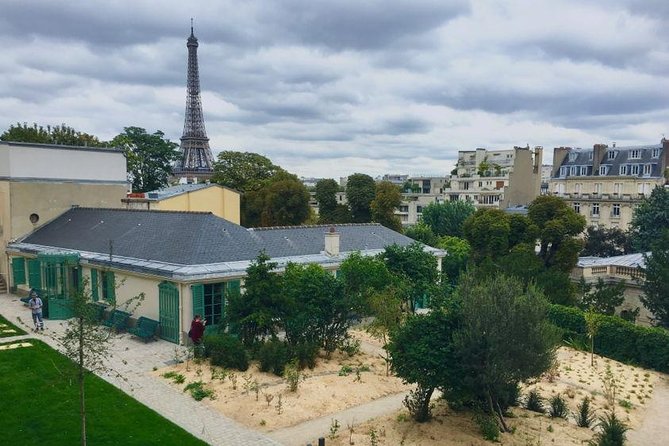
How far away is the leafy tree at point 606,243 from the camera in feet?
158

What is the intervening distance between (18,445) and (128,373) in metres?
5.42

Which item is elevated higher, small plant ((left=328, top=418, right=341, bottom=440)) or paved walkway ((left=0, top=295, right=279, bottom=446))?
small plant ((left=328, top=418, right=341, bottom=440))

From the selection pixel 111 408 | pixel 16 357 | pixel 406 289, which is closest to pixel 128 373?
pixel 111 408

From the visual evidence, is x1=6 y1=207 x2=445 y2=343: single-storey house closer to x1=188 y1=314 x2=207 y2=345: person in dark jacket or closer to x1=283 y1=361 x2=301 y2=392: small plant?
Result: x1=188 y1=314 x2=207 y2=345: person in dark jacket

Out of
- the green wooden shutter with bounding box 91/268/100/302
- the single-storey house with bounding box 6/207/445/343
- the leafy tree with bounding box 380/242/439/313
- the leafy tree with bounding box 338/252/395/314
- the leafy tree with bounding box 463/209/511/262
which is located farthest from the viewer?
the leafy tree with bounding box 463/209/511/262

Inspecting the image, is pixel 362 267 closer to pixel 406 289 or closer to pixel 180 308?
pixel 406 289

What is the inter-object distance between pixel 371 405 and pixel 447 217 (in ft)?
129

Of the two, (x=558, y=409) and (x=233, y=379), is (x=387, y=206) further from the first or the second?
(x=558, y=409)

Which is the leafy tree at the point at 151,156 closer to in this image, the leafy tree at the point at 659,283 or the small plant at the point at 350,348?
the small plant at the point at 350,348

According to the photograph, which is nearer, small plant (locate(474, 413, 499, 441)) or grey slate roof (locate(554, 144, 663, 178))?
small plant (locate(474, 413, 499, 441))

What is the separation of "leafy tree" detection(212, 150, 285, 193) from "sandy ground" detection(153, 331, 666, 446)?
133ft

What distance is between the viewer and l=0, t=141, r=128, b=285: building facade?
30.1 metres

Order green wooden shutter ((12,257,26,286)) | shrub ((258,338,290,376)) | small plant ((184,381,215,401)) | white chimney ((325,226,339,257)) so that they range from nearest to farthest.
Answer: small plant ((184,381,215,401)) → shrub ((258,338,290,376)) → white chimney ((325,226,339,257)) → green wooden shutter ((12,257,26,286))

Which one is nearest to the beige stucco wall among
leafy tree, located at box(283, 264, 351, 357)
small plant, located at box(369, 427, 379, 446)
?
leafy tree, located at box(283, 264, 351, 357)
